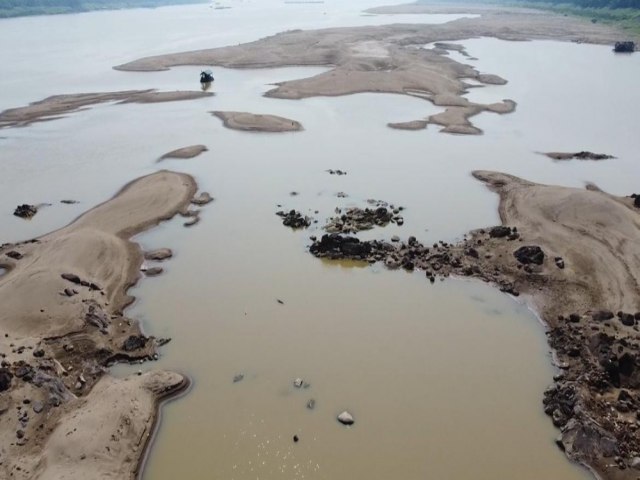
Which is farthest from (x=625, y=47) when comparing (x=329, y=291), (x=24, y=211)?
(x=24, y=211)

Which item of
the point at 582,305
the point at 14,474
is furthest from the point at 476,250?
the point at 14,474

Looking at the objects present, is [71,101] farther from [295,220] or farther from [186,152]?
[295,220]

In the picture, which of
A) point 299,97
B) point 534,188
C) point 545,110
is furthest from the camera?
point 299,97

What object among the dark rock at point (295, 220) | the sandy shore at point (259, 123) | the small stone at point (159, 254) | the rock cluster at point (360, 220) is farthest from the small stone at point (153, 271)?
the sandy shore at point (259, 123)

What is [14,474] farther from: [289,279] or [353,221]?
[353,221]

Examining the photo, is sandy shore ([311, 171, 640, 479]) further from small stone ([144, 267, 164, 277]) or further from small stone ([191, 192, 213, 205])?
small stone ([191, 192, 213, 205])

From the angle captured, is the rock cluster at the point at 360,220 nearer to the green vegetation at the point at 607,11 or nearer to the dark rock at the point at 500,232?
the dark rock at the point at 500,232
